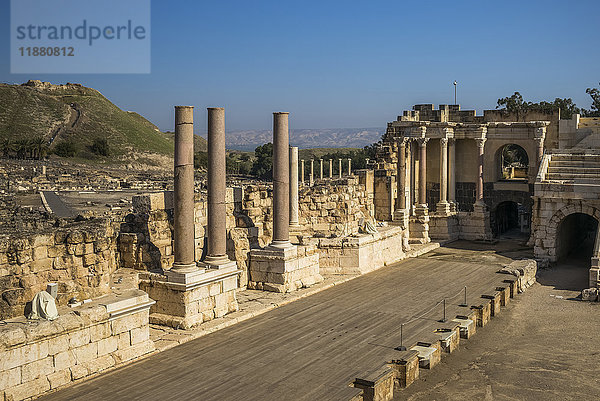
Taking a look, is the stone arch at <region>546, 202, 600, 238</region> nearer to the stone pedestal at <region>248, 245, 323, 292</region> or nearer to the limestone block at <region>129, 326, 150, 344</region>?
the stone pedestal at <region>248, 245, 323, 292</region>

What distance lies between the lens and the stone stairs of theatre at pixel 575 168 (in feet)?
82.3

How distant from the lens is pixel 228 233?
61.0 ft

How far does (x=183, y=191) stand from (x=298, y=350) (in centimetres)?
446

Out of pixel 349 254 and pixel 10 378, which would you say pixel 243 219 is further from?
pixel 10 378

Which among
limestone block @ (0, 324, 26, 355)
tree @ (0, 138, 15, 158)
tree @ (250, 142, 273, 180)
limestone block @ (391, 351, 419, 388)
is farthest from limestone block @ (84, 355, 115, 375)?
tree @ (0, 138, 15, 158)

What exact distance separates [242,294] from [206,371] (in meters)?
5.85

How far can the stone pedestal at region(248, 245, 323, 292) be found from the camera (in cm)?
1836

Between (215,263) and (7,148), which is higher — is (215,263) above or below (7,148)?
below

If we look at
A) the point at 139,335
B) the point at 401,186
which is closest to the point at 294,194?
the point at 401,186

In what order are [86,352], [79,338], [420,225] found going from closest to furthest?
[79,338] < [86,352] < [420,225]

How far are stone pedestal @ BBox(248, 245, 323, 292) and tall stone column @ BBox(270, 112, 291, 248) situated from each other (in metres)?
0.31

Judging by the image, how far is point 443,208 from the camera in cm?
3045

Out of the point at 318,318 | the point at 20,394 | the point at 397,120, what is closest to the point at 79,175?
the point at 397,120

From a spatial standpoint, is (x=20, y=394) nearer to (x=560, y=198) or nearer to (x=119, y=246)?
(x=119, y=246)
